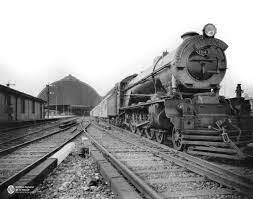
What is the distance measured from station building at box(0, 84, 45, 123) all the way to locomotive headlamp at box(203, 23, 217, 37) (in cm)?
1750

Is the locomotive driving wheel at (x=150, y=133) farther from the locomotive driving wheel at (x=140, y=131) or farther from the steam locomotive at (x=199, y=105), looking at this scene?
the locomotive driving wheel at (x=140, y=131)

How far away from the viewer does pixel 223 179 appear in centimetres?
401

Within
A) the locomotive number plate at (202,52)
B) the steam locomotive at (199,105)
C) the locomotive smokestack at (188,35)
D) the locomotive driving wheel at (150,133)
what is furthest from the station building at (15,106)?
the locomotive number plate at (202,52)

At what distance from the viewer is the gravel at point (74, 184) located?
383cm

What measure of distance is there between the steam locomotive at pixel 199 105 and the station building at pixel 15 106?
15.5 m

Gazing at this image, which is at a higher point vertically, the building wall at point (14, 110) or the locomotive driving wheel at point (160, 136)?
the building wall at point (14, 110)

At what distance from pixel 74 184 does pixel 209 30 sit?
5.86 meters

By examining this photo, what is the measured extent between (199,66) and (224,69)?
827 mm

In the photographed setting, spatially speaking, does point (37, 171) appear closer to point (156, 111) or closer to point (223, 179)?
point (223, 179)

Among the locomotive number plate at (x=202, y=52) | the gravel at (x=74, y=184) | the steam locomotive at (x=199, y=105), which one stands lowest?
the gravel at (x=74, y=184)

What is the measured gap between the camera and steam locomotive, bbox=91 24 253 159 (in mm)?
6199

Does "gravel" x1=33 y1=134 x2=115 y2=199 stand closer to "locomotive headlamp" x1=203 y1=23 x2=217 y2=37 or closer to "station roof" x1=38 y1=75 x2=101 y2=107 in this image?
"locomotive headlamp" x1=203 y1=23 x2=217 y2=37

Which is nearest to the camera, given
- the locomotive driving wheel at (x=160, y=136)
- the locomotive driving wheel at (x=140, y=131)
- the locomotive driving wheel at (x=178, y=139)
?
the locomotive driving wheel at (x=178, y=139)

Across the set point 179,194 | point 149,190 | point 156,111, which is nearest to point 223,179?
point 179,194
